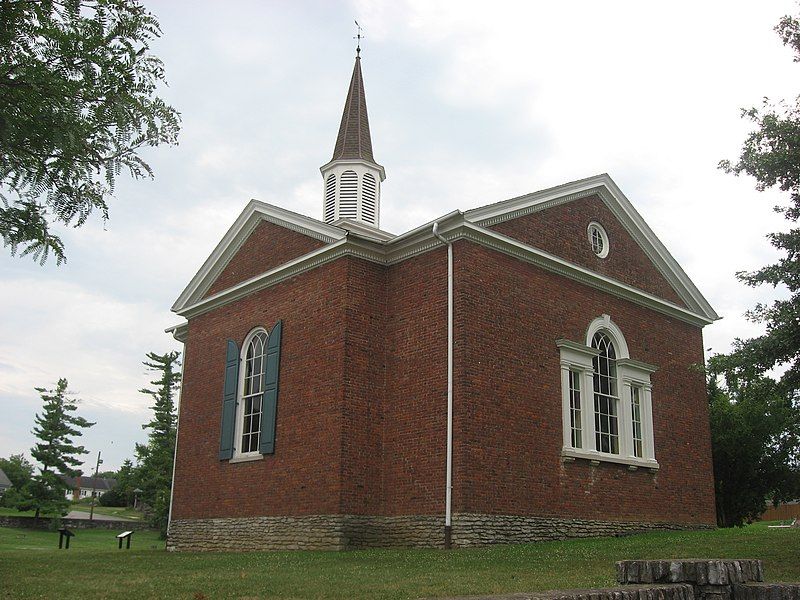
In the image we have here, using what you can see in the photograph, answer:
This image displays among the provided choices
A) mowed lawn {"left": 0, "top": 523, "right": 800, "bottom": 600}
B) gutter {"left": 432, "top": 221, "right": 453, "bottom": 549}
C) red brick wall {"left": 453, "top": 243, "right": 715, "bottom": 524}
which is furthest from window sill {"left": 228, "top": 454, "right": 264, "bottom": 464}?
red brick wall {"left": 453, "top": 243, "right": 715, "bottom": 524}

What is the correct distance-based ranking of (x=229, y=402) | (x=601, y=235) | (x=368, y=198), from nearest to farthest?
(x=229, y=402)
(x=601, y=235)
(x=368, y=198)

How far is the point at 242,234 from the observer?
63.8 feet

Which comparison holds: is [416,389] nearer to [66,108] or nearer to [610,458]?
[610,458]

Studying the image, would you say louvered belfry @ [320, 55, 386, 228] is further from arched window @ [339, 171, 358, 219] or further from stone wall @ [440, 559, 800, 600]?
stone wall @ [440, 559, 800, 600]

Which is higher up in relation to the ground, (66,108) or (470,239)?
(470,239)

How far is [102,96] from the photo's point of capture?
16.4 ft

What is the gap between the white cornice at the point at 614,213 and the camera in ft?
51.9

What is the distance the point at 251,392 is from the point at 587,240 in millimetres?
8062

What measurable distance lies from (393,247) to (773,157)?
23.4 ft

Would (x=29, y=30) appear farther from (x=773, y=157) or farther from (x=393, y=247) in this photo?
(x=393, y=247)

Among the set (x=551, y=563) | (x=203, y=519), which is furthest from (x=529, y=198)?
(x=203, y=519)

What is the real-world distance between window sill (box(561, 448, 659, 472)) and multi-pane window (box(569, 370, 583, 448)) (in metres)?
0.27

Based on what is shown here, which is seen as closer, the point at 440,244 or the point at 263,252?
the point at 440,244

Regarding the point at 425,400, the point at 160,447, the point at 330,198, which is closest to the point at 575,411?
the point at 425,400
